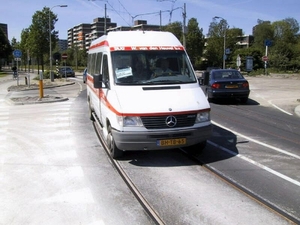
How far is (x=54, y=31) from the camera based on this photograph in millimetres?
43719

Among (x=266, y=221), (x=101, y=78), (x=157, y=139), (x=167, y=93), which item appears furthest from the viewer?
(x=101, y=78)

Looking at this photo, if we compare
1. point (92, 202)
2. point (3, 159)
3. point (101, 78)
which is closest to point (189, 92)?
point (101, 78)

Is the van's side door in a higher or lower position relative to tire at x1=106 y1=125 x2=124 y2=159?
higher

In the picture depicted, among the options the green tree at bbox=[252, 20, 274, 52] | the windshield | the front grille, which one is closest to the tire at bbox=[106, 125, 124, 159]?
the front grille

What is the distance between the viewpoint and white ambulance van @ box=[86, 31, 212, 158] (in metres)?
6.05

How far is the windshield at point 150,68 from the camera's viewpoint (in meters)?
6.95

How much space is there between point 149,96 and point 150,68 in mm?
983

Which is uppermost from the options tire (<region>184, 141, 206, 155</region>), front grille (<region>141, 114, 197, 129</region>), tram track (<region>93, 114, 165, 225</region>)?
front grille (<region>141, 114, 197, 129</region>)

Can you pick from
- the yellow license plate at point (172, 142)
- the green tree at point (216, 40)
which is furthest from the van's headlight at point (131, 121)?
the green tree at point (216, 40)

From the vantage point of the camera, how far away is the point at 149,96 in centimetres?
636

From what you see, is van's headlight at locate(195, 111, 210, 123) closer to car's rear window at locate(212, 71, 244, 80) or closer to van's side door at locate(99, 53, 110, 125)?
van's side door at locate(99, 53, 110, 125)

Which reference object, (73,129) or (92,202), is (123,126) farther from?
(73,129)

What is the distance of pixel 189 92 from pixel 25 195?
11.8 feet

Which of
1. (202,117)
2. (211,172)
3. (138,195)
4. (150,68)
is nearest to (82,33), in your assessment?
(150,68)
